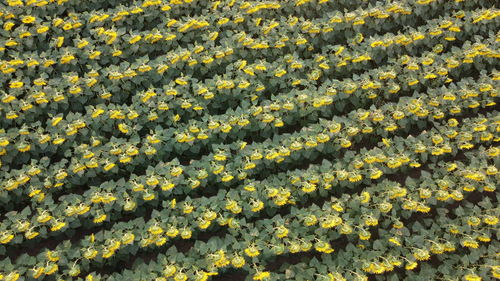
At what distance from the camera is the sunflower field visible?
146 inches

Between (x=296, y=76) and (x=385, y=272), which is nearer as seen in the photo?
(x=385, y=272)

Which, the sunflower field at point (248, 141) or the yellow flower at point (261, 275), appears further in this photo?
the sunflower field at point (248, 141)

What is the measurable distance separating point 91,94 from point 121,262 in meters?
1.87

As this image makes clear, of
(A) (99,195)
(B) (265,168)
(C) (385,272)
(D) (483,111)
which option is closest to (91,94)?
(A) (99,195)

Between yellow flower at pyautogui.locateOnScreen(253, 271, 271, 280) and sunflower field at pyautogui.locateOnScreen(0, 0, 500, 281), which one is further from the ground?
sunflower field at pyautogui.locateOnScreen(0, 0, 500, 281)

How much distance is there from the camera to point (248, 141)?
457 cm

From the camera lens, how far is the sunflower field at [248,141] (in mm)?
3711

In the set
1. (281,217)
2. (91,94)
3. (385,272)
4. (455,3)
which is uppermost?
(455,3)

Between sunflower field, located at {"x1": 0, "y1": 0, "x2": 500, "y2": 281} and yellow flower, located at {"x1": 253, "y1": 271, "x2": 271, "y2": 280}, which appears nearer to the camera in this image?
yellow flower, located at {"x1": 253, "y1": 271, "x2": 271, "y2": 280}

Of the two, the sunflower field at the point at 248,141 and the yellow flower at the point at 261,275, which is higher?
the sunflower field at the point at 248,141

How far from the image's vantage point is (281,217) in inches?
161

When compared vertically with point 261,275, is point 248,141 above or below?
above

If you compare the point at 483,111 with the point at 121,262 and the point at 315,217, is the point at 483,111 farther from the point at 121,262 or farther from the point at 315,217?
the point at 121,262

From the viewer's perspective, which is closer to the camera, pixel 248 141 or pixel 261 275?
pixel 261 275
